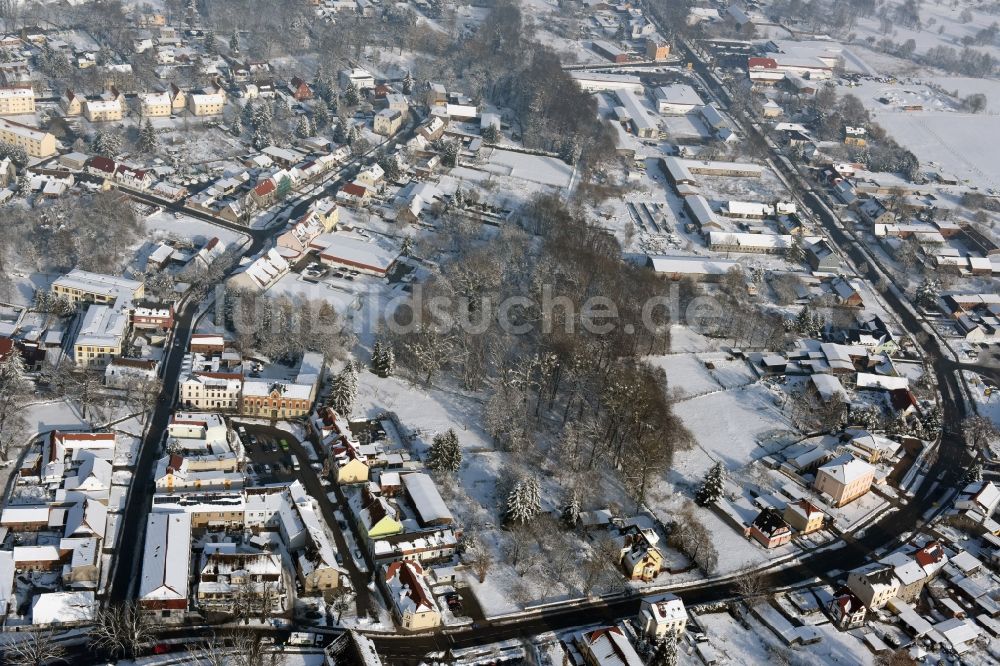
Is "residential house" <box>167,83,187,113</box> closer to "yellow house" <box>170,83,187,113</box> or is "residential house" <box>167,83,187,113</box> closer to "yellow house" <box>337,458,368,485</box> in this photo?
"yellow house" <box>170,83,187,113</box>

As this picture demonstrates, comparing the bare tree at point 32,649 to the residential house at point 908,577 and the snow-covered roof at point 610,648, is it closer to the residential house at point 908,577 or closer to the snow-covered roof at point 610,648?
the snow-covered roof at point 610,648

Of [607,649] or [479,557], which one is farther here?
[479,557]

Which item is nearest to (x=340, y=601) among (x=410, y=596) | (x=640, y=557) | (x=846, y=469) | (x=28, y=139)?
(x=410, y=596)

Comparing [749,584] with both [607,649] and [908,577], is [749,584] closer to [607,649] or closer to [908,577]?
[908,577]

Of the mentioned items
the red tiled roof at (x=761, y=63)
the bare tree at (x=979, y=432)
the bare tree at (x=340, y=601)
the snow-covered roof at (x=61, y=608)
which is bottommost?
the bare tree at (x=340, y=601)

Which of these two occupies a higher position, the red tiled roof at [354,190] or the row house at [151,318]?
the red tiled roof at [354,190]

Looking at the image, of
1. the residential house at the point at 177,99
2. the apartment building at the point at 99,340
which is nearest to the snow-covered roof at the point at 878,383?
the apartment building at the point at 99,340

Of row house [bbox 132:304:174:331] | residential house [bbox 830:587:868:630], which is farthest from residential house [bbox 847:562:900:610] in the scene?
row house [bbox 132:304:174:331]
